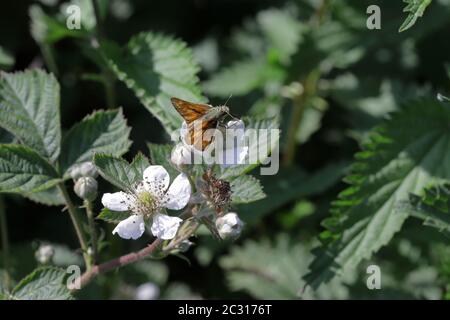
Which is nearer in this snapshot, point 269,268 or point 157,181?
point 157,181

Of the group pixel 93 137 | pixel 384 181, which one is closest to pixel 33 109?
pixel 93 137

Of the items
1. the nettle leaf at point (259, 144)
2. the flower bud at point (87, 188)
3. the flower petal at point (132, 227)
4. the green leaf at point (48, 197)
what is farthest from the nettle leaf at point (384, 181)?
the green leaf at point (48, 197)

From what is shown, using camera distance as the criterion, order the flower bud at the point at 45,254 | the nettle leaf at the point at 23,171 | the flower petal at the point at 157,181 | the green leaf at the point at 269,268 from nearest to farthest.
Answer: the flower petal at the point at 157,181, the nettle leaf at the point at 23,171, the flower bud at the point at 45,254, the green leaf at the point at 269,268

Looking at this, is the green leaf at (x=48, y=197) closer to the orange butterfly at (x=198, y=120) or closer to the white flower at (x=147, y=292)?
the white flower at (x=147, y=292)

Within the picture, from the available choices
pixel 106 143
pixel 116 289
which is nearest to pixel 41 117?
pixel 106 143

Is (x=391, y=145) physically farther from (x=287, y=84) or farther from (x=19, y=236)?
(x=19, y=236)

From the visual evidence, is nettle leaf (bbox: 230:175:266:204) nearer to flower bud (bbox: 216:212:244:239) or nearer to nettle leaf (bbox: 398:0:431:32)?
flower bud (bbox: 216:212:244:239)

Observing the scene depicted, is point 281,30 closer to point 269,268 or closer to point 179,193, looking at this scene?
point 269,268
